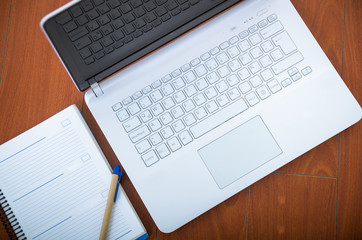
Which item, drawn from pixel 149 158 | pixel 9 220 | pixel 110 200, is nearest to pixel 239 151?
pixel 149 158

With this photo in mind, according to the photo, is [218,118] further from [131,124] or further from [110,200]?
[110,200]

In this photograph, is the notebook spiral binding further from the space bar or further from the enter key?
the enter key

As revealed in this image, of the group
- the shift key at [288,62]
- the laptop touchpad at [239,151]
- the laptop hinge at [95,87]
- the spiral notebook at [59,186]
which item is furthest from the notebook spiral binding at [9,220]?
the shift key at [288,62]

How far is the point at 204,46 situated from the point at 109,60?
20 cm

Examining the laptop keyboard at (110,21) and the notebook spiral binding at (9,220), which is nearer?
the laptop keyboard at (110,21)

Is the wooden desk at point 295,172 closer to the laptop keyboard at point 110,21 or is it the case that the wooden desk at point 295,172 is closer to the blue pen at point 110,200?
the blue pen at point 110,200

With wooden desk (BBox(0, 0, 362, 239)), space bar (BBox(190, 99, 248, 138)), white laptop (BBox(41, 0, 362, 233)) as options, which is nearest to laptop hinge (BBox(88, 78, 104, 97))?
white laptop (BBox(41, 0, 362, 233))

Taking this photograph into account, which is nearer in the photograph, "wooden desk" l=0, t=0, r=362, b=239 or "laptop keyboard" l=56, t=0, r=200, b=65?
"laptop keyboard" l=56, t=0, r=200, b=65

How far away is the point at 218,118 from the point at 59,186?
0.38 metres

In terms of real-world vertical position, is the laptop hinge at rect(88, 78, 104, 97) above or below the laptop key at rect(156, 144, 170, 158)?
above

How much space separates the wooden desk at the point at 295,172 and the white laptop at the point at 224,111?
7 cm

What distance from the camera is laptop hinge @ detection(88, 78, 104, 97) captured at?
544 mm

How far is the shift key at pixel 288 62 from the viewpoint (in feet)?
1.87

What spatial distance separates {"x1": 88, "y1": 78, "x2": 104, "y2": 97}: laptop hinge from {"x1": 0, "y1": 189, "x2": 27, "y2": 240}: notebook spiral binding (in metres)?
0.31
